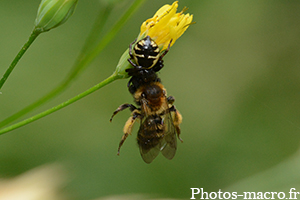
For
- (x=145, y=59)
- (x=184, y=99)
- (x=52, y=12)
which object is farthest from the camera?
(x=184, y=99)

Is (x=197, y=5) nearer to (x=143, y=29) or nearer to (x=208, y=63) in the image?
(x=208, y=63)

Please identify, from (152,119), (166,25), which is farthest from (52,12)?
(152,119)

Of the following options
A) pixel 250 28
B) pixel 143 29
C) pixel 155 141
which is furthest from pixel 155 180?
pixel 250 28

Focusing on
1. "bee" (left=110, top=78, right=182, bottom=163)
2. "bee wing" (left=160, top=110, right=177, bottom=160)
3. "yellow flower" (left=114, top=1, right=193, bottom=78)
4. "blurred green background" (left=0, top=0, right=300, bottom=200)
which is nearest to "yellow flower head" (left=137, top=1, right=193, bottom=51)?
"yellow flower" (left=114, top=1, right=193, bottom=78)

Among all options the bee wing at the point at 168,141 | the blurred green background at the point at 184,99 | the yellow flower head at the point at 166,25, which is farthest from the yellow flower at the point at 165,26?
the blurred green background at the point at 184,99

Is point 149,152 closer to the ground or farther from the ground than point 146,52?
closer to the ground

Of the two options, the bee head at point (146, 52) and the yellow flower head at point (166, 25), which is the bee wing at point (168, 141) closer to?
the bee head at point (146, 52)

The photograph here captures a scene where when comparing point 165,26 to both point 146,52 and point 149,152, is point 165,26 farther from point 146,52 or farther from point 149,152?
point 149,152
